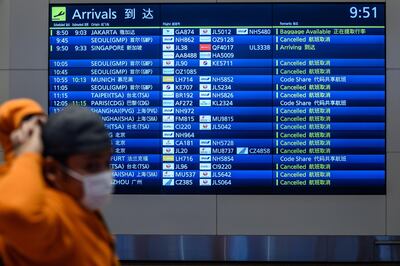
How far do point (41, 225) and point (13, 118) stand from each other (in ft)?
1.50

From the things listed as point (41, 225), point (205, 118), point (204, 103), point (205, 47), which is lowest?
point (41, 225)

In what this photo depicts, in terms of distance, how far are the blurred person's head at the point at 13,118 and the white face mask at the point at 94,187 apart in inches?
9.6

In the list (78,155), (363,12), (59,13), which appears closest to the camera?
(78,155)

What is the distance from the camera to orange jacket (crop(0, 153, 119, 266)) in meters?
1.41

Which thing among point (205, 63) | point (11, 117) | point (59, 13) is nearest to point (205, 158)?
→ point (205, 63)

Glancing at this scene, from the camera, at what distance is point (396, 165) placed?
5.36 metres

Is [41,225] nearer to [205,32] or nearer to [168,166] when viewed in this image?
[168,166]

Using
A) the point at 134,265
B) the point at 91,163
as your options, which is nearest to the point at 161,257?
the point at 134,265

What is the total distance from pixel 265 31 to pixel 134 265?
2251 mm

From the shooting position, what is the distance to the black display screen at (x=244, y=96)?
211 inches

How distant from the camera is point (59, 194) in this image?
62.8 inches

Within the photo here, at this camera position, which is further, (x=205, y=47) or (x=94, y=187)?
(x=205, y=47)

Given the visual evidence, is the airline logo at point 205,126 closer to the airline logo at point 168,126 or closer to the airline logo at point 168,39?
the airline logo at point 168,126

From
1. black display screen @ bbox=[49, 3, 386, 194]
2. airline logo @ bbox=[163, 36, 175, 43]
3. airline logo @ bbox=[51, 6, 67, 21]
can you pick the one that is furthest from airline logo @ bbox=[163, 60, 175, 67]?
airline logo @ bbox=[51, 6, 67, 21]
